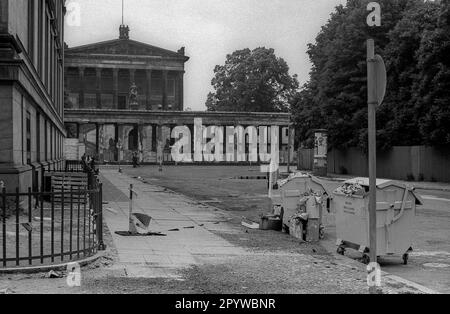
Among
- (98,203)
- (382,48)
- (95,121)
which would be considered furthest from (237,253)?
(95,121)

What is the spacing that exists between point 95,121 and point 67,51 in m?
23.9

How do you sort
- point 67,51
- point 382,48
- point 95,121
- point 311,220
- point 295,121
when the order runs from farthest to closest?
point 67,51, point 95,121, point 295,121, point 382,48, point 311,220

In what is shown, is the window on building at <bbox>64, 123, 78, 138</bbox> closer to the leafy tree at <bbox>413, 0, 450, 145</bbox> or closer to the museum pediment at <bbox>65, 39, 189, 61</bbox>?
the museum pediment at <bbox>65, 39, 189, 61</bbox>

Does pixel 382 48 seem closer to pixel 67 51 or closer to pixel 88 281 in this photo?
pixel 88 281

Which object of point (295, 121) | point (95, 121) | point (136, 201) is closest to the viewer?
point (136, 201)

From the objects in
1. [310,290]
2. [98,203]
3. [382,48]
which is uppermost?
[382,48]

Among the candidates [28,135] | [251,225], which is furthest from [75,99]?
[251,225]

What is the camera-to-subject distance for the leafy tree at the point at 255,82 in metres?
120

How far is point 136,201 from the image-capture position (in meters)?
24.5

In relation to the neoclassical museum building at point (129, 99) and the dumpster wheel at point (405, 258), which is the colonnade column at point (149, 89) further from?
the dumpster wheel at point (405, 258)

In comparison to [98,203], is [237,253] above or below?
below

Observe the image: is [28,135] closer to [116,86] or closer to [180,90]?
[116,86]

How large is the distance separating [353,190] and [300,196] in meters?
3.52

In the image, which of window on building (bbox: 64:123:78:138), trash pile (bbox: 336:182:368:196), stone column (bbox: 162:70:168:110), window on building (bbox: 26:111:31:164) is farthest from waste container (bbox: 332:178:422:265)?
stone column (bbox: 162:70:168:110)
